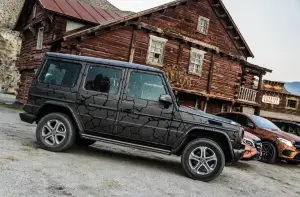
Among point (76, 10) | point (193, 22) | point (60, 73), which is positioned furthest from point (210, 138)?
point (193, 22)

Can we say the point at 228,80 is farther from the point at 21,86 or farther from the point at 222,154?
the point at 222,154

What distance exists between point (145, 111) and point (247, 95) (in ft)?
63.6

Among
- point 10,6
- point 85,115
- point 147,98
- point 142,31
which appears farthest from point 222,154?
point 10,6

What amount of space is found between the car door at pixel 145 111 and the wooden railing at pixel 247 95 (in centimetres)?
1882

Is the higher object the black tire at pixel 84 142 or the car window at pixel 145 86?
the car window at pixel 145 86

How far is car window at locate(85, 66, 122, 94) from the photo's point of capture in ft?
20.9

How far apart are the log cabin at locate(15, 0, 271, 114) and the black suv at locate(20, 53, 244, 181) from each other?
9.66m

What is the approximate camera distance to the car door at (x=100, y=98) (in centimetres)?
623

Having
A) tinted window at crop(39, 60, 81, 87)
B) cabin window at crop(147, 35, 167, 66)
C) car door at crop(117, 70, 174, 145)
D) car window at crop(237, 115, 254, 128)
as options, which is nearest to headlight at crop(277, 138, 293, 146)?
car window at crop(237, 115, 254, 128)

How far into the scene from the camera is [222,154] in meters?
5.80

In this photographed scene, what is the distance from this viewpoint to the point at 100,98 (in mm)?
6309

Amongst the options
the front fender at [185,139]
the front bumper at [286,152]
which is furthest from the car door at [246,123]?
the front fender at [185,139]

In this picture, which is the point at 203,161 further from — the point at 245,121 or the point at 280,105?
the point at 280,105

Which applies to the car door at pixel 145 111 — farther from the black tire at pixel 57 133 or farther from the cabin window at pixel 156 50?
the cabin window at pixel 156 50
